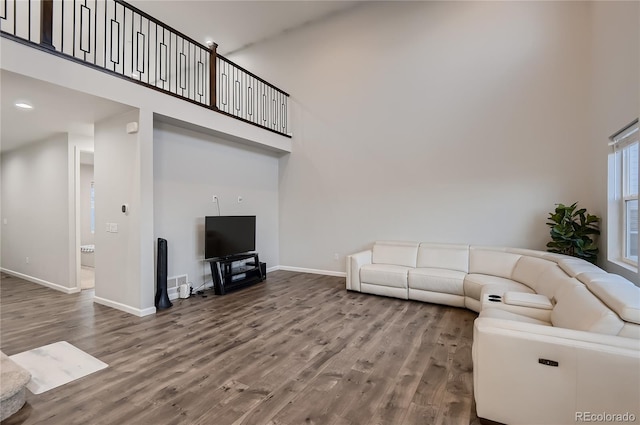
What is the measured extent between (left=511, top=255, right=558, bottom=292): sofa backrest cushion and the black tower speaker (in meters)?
4.67

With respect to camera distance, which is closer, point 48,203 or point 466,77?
point 466,77

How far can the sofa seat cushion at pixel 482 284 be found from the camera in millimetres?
3503

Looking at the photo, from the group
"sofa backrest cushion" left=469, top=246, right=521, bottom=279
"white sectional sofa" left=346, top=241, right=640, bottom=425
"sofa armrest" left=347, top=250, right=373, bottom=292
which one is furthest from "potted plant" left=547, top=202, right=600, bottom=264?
"sofa armrest" left=347, top=250, right=373, bottom=292

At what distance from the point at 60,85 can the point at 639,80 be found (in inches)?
218

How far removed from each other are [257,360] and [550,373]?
2.13 m

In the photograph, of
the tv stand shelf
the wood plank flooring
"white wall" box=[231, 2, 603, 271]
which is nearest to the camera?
the wood plank flooring

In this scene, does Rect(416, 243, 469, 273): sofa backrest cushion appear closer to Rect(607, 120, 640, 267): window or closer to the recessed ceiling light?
Rect(607, 120, 640, 267): window

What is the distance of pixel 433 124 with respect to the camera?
5055mm

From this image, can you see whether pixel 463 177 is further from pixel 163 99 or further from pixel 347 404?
pixel 163 99

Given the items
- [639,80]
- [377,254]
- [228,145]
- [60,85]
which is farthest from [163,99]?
[639,80]

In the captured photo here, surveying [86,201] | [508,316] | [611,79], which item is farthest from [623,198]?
[86,201]

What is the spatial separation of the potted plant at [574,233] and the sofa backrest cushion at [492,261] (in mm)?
533

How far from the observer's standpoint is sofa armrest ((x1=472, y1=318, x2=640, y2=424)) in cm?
149

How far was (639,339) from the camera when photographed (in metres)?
1.57
